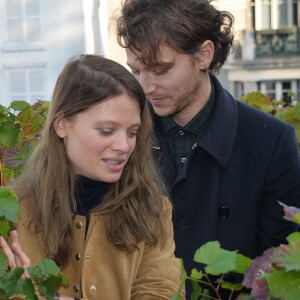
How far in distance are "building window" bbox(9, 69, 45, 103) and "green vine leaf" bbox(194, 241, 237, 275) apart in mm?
15841

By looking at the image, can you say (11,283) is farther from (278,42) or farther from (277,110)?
(278,42)

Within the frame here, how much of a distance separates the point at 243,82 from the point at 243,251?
18985mm

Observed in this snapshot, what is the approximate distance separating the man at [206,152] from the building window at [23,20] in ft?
50.4

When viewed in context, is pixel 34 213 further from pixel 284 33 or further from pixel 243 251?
pixel 284 33

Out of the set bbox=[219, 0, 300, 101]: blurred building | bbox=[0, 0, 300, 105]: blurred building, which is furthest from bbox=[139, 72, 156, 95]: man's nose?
bbox=[219, 0, 300, 101]: blurred building

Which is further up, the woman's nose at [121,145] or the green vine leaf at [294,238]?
the woman's nose at [121,145]

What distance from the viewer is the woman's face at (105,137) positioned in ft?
6.91

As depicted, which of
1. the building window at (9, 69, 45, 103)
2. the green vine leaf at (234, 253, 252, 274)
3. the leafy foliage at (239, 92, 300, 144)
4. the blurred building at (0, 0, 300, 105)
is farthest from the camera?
the building window at (9, 69, 45, 103)

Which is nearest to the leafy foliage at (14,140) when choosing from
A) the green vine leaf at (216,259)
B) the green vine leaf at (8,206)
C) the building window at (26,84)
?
the green vine leaf at (8,206)

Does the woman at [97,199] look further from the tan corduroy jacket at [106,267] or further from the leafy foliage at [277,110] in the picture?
the leafy foliage at [277,110]

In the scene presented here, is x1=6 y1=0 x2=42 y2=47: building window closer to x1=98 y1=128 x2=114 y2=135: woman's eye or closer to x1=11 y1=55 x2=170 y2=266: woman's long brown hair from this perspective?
x1=11 y1=55 x2=170 y2=266: woman's long brown hair

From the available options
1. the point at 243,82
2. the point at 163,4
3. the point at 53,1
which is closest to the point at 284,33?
the point at 243,82

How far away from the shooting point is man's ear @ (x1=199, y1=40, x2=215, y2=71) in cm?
272

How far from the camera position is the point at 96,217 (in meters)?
2.17
